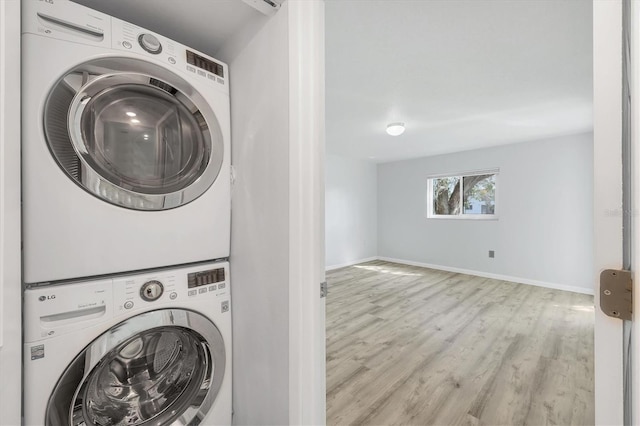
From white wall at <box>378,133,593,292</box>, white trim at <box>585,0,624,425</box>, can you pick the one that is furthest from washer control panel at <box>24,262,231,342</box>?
white wall at <box>378,133,593,292</box>

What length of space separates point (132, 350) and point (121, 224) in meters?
0.46

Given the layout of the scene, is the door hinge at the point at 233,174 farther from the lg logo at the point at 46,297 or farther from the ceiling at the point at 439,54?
the lg logo at the point at 46,297

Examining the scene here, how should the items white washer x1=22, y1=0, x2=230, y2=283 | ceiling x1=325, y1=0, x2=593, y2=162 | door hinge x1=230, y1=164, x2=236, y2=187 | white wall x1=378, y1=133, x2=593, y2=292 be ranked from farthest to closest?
white wall x1=378, y1=133, x2=593, y2=292 < ceiling x1=325, y1=0, x2=593, y2=162 < door hinge x1=230, y1=164, x2=236, y2=187 < white washer x1=22, y1=0, x2=230, y2=283

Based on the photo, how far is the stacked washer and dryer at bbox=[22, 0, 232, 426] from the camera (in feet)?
2.44

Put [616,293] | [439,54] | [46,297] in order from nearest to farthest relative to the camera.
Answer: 1. [616,293]
2. [46,297]
3. [439,54]

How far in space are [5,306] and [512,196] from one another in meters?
5.27

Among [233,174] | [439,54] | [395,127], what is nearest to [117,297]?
[233,174]

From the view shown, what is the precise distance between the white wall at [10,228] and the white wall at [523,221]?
205 inches

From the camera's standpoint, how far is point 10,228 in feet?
2.10

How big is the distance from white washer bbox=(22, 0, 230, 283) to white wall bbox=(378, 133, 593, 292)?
4.64 m

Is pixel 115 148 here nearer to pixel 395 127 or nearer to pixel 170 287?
pixel 170 287

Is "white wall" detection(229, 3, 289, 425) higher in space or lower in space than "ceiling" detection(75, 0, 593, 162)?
lower

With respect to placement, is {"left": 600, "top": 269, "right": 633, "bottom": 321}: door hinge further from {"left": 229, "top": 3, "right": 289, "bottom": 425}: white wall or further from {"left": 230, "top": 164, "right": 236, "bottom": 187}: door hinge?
{"left": 230, "top": 164, "right": 236, "bottom": 187}: door hinge

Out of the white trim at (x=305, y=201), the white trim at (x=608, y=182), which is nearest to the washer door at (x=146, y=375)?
the white trim at (x=305, y=201)
